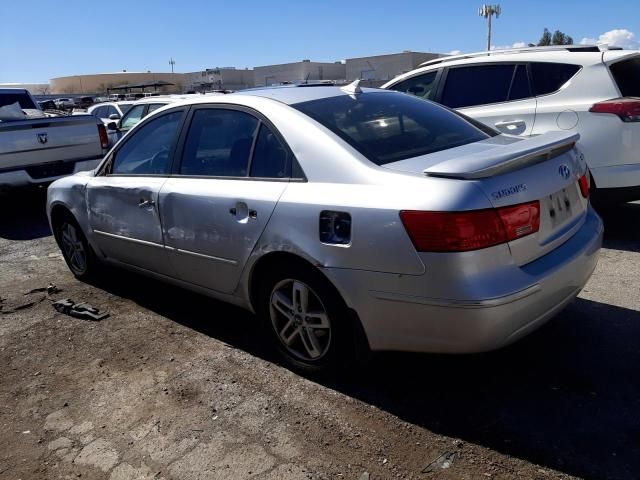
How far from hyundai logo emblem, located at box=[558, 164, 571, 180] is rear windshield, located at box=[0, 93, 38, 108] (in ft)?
37.5

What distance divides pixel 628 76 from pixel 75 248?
17.8 ft

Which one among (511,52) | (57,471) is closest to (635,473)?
(57,471)

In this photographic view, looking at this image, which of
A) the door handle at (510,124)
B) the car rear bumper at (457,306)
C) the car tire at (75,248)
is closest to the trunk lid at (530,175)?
the car rear bumper at (457,306)

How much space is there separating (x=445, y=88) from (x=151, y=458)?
522cm

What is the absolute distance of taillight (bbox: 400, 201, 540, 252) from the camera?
102 inches

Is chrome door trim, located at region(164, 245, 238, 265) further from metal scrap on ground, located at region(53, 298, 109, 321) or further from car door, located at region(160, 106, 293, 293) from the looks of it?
metal scrap on ground, located at region(53, 298, 109, 321)

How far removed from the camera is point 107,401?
3340 millimetres

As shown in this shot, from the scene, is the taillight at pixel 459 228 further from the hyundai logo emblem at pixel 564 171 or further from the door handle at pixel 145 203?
the door handle at pixel 145 203

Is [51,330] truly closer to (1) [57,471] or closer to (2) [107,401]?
(2) [107,401]

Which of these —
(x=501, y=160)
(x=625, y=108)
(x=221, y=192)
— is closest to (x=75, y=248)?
(x=221, y=192)

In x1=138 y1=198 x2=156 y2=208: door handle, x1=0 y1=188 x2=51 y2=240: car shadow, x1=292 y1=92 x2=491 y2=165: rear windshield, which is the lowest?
x1=0 y1=188 x2=51 y2=240: car shadow

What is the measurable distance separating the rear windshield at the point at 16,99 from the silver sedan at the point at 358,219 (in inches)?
349

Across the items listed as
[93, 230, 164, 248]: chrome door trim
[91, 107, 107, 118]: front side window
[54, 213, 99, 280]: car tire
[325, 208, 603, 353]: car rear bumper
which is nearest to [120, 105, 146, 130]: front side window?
[91, 107, 107, 118]: front side window

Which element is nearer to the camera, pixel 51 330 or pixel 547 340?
pixel 547 340
